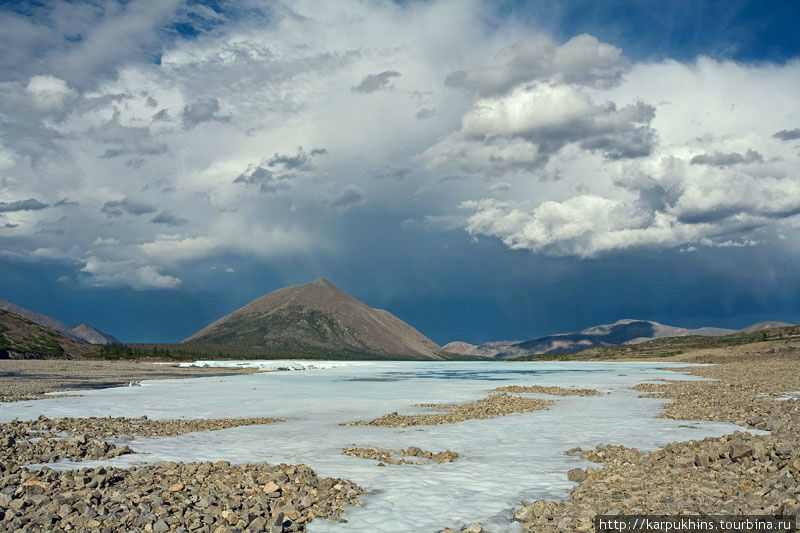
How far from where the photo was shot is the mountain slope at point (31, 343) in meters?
138

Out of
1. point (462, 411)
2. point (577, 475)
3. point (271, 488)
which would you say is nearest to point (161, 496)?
point (271, 488)

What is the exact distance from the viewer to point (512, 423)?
96.1 ft

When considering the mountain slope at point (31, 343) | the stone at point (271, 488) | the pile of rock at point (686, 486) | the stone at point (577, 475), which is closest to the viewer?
the pile of rock at point (686, 486)

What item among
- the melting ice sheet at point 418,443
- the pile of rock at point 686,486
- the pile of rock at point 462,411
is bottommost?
the pile of rock at point 462,411

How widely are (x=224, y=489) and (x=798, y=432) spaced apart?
19633mm

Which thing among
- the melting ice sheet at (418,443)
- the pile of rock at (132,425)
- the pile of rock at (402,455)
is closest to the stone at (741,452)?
the melting ice sheet at (418,443)

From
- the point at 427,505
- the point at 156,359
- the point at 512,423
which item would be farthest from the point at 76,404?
the point at 156,359

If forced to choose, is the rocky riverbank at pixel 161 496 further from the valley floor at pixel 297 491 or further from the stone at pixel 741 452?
the stone at pixel 741 452

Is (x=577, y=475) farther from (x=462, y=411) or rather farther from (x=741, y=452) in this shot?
(x=462, y=411)

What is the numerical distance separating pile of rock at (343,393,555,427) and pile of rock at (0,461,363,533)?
13.1m

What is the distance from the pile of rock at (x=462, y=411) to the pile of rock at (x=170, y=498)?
42.9ft

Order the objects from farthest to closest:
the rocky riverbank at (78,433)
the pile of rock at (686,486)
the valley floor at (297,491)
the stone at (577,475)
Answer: the rocky riverbank at (78,433), the stone at (577,475), the pile of rock at (686,486), the valley floor at (297,491)

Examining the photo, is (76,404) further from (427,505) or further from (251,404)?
(427,505)

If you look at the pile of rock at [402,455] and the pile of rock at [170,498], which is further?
the pile of rock at [402,455]
